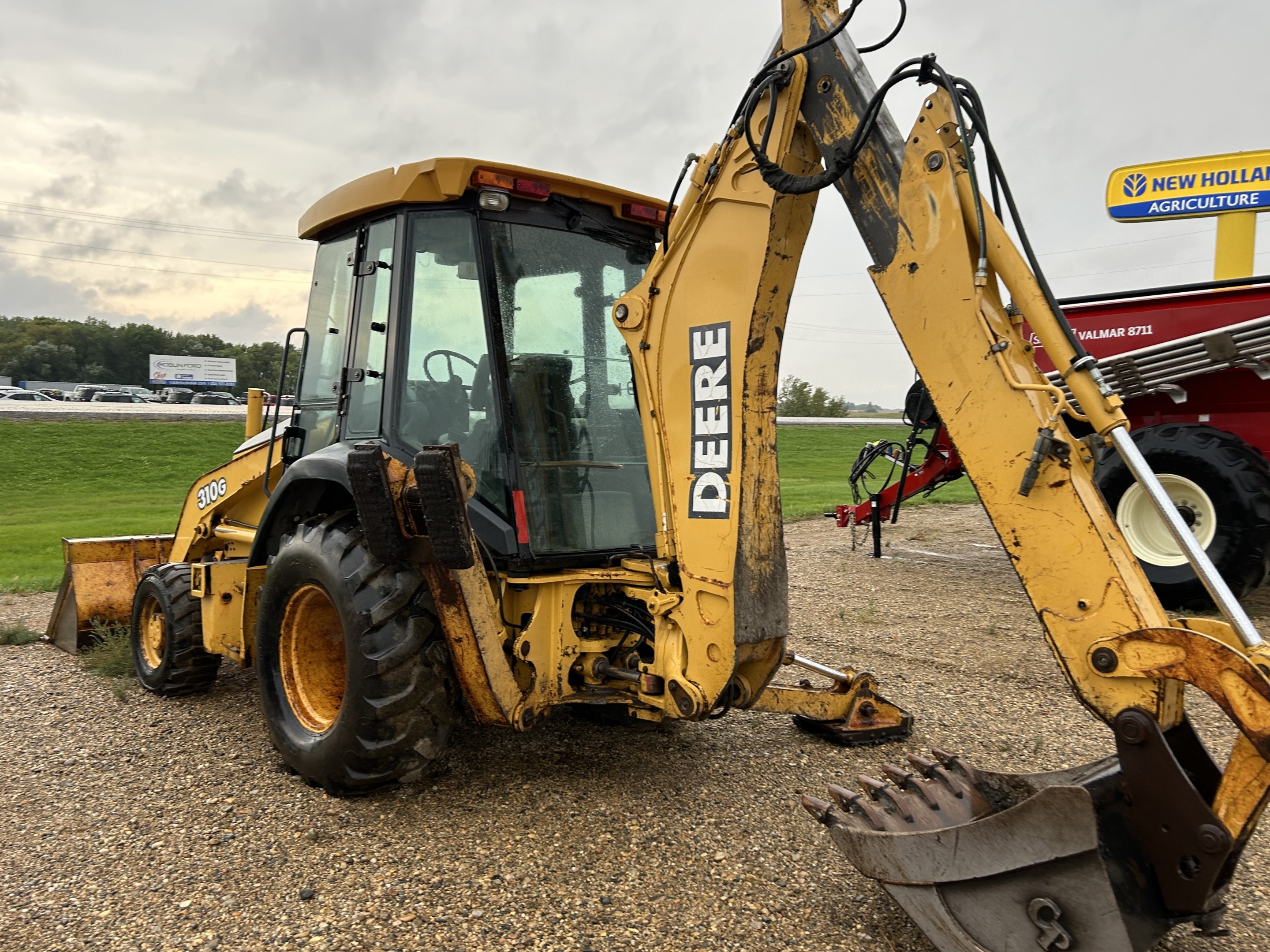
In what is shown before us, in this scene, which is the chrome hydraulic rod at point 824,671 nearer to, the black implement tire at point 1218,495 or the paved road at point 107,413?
the black implement tire at point 1218,495

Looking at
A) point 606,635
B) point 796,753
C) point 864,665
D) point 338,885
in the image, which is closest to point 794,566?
point 864,665

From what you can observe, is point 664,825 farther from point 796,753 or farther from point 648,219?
point 648,219

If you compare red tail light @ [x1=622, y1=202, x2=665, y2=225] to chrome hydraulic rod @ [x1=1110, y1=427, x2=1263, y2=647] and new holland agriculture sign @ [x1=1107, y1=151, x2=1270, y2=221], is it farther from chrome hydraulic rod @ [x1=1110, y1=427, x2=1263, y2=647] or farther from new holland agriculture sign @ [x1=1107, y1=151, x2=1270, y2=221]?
new holland agriculture sign @ [x1=1107, y1=151, x2=1270, y2=221]

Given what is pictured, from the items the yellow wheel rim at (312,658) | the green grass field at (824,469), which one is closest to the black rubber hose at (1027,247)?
the yellow wheel rim at (312,658)

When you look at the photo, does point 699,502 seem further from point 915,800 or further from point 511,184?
point 511,184

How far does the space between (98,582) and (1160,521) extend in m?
7.80

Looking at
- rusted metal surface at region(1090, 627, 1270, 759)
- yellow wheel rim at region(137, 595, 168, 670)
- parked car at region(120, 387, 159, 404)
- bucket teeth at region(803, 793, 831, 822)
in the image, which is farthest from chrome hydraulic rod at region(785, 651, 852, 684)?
parked car at region(120, 387, 159, 404)

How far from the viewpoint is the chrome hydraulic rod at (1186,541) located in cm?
218

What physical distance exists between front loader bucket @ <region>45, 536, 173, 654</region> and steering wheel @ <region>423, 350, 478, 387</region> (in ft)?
12.0

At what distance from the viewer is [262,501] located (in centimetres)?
518

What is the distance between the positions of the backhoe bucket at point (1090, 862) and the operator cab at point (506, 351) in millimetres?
1663

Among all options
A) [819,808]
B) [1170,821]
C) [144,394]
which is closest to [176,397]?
[144,394]

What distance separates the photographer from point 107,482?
→ 61.2 ft

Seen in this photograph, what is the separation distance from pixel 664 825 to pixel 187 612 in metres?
3.11
